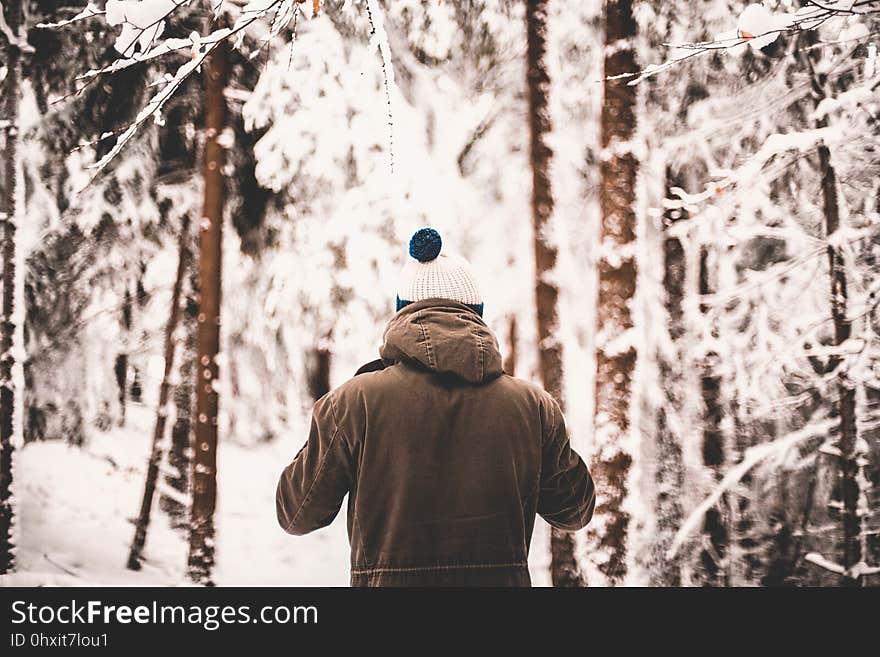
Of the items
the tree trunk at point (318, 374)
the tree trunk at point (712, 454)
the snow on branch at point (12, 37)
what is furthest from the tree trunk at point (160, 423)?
the tree trunk at point (712, 454)

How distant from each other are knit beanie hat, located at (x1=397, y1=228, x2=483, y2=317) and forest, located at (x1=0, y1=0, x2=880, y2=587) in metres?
1.57

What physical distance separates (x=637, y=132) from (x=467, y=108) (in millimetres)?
1024

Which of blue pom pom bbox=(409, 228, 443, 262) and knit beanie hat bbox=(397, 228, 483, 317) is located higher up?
blue pom pom bbox=(409, 228, 443, 262)

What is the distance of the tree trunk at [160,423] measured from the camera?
11.4 feet

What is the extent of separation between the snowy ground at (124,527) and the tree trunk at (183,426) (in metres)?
0.08

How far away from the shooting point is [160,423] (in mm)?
3666

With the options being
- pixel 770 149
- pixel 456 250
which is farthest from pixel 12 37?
pixel 770 149

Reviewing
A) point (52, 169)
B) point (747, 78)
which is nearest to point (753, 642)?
point (747, 78)

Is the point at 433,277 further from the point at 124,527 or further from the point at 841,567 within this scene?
the point at 841,567

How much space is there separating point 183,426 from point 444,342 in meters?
2.42

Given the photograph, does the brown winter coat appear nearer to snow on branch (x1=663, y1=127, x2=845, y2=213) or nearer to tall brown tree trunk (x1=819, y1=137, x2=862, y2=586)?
snow on branch (x1=663, y1=127, x2=845, y2=213)

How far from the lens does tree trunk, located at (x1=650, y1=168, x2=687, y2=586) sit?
3.68 m

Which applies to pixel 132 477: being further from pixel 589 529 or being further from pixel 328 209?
pixel 589 529

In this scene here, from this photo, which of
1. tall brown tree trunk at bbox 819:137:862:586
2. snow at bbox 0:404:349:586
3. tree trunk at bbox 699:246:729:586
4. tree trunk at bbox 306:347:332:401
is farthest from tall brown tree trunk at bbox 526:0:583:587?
snow at bbox 0:404:349:586
